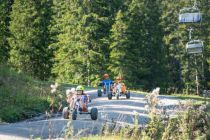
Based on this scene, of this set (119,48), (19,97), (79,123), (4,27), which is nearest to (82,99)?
(79,123)

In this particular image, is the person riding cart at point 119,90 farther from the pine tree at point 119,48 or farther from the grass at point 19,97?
the pine tree at point 119,48

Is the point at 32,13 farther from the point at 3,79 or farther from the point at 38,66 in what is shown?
the point at 3,79

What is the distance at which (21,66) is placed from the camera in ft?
172

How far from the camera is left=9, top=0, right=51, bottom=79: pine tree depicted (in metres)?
52.3

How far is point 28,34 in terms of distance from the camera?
52.1m

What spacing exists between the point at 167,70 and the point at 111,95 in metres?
37.2

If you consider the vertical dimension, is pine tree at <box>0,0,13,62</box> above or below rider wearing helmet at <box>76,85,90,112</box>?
above

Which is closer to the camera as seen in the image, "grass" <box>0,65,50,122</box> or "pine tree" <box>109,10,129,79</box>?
"grass" <box>0,65,50,122</box>

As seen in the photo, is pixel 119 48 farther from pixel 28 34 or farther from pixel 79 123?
pixel 79 123

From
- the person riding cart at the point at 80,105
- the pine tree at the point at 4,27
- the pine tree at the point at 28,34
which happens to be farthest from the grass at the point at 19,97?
the pine tree at the point at 4,27

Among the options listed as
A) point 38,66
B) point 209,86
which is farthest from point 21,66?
point 209,86

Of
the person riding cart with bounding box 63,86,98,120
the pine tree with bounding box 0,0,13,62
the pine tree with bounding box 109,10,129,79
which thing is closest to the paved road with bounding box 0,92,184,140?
the person riding cart with bounding box 63,86,98,120

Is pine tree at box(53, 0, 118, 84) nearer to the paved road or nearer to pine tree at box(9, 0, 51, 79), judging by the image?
pine tree at box(9, 0, 51, 79)

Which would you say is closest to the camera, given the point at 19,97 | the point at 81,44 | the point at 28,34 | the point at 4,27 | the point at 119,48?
the point at 19,97
